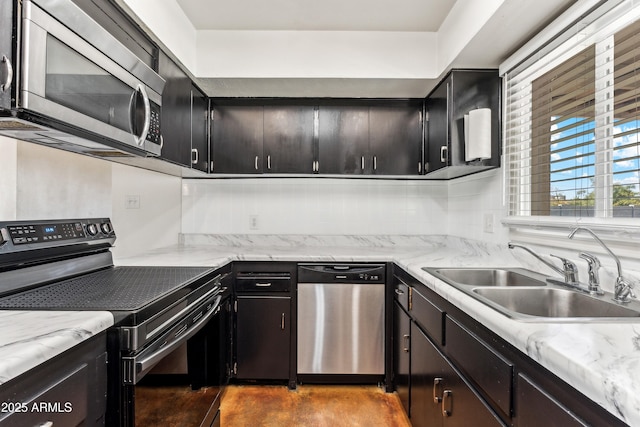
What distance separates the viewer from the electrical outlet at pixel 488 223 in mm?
2213

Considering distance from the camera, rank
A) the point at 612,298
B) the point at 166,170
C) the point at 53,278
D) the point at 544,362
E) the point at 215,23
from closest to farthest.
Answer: the point at 544,362, the point at 612,298, the point at 53,278, the point at 215,23, the point at 166,170

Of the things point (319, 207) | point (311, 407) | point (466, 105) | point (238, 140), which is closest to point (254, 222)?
point (319, 207)

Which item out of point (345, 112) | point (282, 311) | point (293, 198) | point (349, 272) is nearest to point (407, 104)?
point (345, 112)

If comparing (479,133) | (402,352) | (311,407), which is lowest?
(311,407)

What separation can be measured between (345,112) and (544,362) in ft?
7.09

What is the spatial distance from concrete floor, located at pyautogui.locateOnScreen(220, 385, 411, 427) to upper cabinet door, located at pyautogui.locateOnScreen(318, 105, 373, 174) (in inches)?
60.3

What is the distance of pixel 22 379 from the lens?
71 cm

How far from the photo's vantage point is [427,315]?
5.30 ft

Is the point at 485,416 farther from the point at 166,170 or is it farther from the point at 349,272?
the point at 166,170

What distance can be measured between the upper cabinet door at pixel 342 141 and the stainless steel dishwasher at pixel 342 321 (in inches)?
30.4

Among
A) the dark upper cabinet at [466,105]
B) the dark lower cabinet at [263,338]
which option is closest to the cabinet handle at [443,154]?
the dark upper cabinet at [466,105]

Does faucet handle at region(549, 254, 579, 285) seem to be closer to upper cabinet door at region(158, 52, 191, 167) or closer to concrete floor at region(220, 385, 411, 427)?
concrete floor at region(220, 385, 411, 427)

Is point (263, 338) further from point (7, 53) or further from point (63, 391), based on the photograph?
point (7, 53)

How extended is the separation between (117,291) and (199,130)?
4.83 ft
